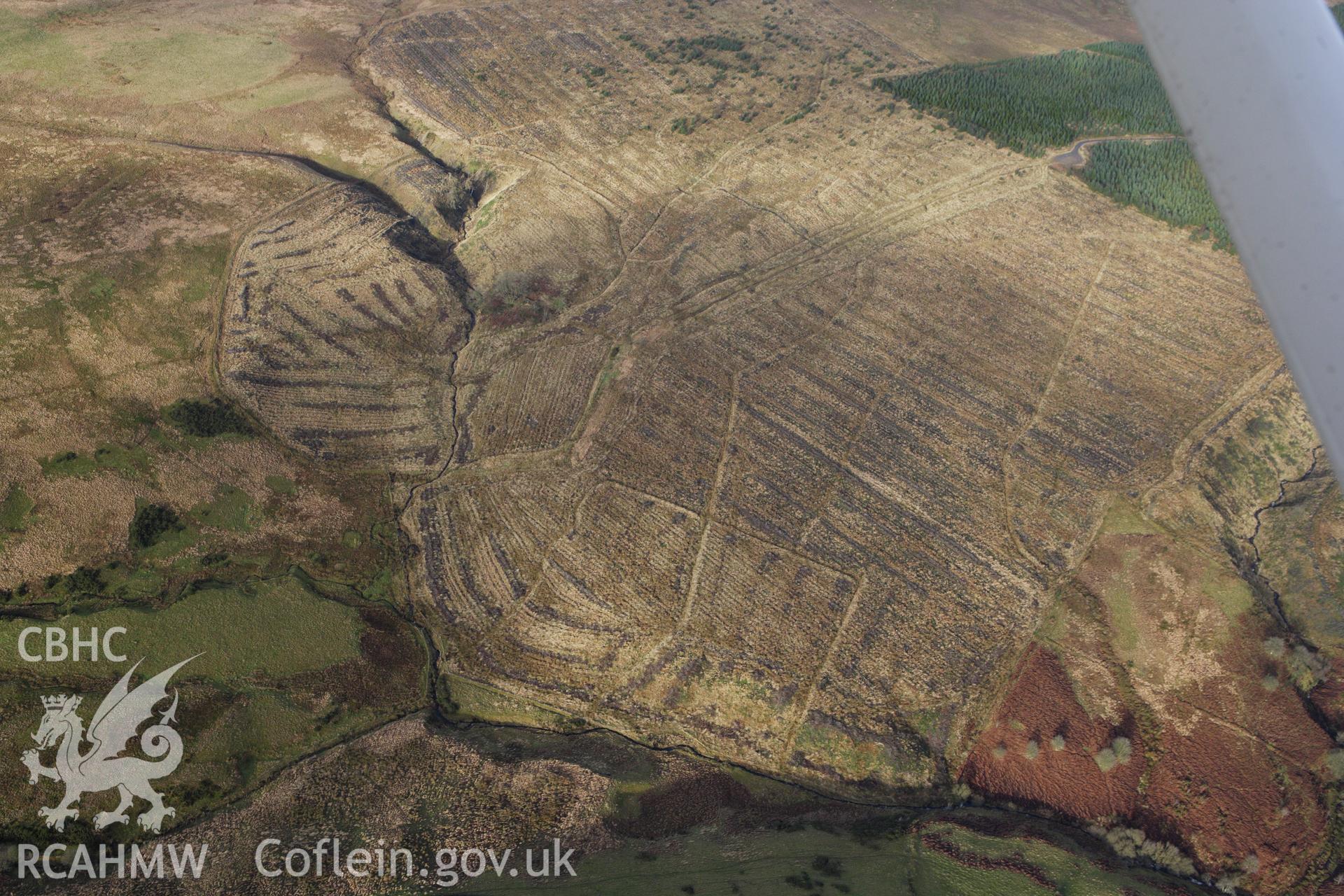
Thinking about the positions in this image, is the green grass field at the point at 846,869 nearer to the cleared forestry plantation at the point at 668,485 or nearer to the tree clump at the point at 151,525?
the cleared forestry plantation at the point at 668,485

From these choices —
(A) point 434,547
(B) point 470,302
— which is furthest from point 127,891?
(B) point 470,302

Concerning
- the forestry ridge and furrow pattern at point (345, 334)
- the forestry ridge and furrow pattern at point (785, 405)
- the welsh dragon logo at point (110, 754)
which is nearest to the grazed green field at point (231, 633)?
the welsh dragon logo at point (110, 754)

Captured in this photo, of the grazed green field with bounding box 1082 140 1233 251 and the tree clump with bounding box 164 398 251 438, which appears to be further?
the grazed green field with bounding box 1082 140 1233 251

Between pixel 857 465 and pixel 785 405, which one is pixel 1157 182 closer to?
pixel 785 405

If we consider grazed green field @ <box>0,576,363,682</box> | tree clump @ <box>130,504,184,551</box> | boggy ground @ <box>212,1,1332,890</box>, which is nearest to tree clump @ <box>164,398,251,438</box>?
boggy ground @ <box>212,1,1332,890</box>

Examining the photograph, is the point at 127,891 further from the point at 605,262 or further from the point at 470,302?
the point at 605,262

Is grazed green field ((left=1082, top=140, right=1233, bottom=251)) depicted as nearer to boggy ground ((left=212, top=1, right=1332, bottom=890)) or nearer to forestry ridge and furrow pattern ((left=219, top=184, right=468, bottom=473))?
boggy ground ((left=212, top=1, right=1332, bottom=890))
